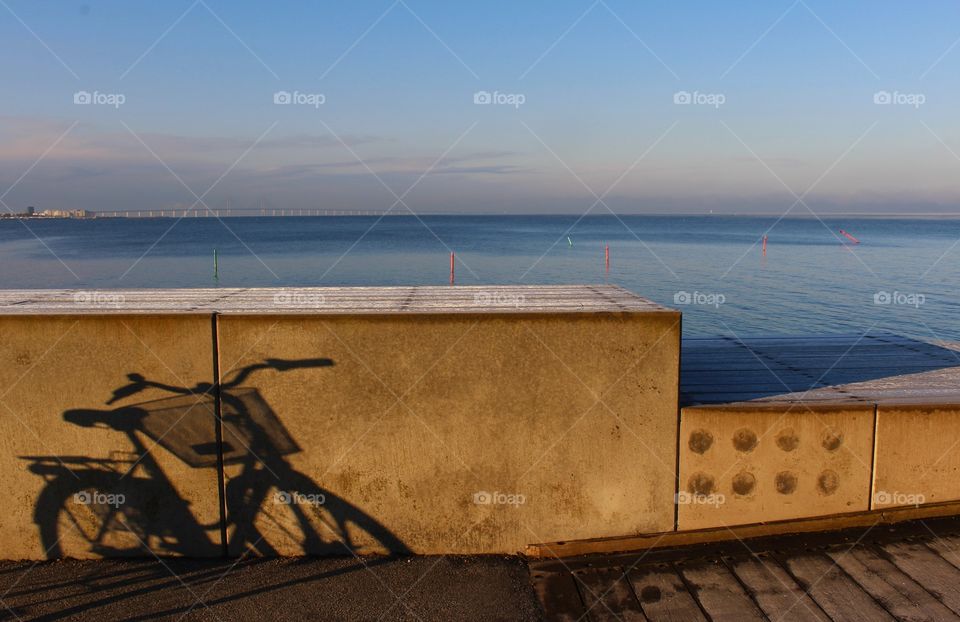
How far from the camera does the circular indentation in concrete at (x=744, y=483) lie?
19.5 feet

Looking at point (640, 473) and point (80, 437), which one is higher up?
point (80, 437)

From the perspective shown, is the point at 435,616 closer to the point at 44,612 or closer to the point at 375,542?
the point at 375,542

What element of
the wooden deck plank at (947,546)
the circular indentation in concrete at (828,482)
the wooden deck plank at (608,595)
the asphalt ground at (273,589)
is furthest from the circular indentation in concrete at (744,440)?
the asphalt ground at (273,589)

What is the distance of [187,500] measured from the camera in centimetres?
585

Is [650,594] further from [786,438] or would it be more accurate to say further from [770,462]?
[786,438]

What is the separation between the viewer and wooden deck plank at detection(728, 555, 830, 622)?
4.93m

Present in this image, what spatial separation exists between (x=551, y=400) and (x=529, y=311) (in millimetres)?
764

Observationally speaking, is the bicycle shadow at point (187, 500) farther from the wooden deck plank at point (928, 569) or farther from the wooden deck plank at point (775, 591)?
the wooden deck plank at point (928, 569)

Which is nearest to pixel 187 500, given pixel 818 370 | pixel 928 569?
pixel 928 569

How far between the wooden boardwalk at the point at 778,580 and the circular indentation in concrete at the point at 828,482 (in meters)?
0.36

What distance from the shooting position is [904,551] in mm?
5684

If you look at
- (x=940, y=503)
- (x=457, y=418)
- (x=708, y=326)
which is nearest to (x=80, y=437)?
(x=457, y=418)

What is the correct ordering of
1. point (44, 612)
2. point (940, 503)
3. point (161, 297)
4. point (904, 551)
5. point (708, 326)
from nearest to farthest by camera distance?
point (44, 612), point (904, 551), point (940, 503), point (161, 297), point (708, 326)

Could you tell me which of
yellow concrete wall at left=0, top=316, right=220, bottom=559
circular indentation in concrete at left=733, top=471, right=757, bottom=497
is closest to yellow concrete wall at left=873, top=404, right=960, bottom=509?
circular indentation in concrete at left=733, top=471, right=757, bottom=497
